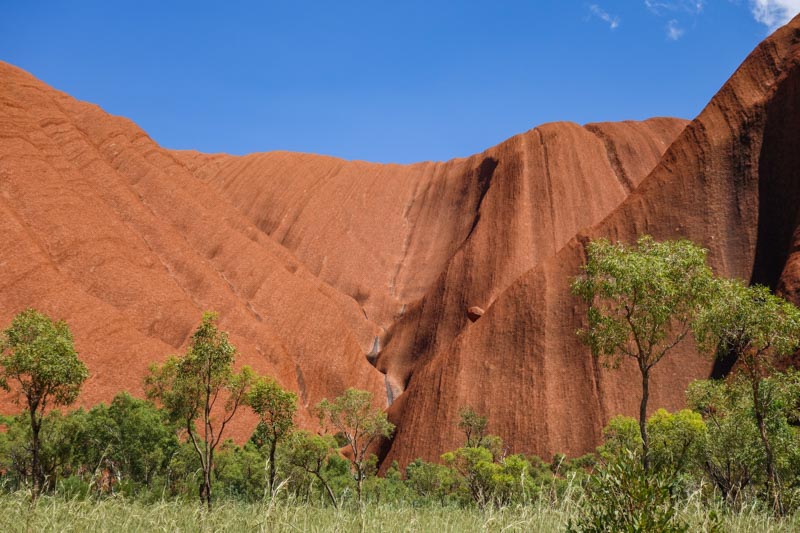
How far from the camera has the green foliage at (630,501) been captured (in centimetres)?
545

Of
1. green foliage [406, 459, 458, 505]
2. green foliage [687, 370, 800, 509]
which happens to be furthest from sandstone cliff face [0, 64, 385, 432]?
green foliage [687, 370, 800, 509]

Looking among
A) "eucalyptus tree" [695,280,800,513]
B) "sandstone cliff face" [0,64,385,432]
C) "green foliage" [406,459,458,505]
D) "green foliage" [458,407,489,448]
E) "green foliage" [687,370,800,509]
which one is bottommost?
"green foliage" [406,459,458,505]

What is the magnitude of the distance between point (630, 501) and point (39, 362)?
19889 millimetres

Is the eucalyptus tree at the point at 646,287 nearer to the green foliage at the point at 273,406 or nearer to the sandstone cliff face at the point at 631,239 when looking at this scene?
the green foliage at the point at 273,406

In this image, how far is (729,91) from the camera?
177ft

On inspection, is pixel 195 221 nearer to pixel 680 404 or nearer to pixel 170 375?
pixel 170 375

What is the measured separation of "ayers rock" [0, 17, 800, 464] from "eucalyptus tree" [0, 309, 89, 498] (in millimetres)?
22987

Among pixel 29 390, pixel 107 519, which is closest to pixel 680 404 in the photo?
pixel 29 390

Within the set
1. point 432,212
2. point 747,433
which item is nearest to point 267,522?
point 747,433

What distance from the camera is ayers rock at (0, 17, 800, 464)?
45188 mm

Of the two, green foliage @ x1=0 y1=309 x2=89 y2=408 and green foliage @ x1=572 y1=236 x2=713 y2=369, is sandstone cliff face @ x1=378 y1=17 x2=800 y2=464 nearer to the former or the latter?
green foliage @ x1=572 y1=236 x2=713 y2=369

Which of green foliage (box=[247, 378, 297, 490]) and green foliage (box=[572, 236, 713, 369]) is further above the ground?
green foliage (box=[572, 236, 713, 369])

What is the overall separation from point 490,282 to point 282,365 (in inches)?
1212

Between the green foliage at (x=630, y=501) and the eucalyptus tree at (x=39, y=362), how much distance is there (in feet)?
62.9
